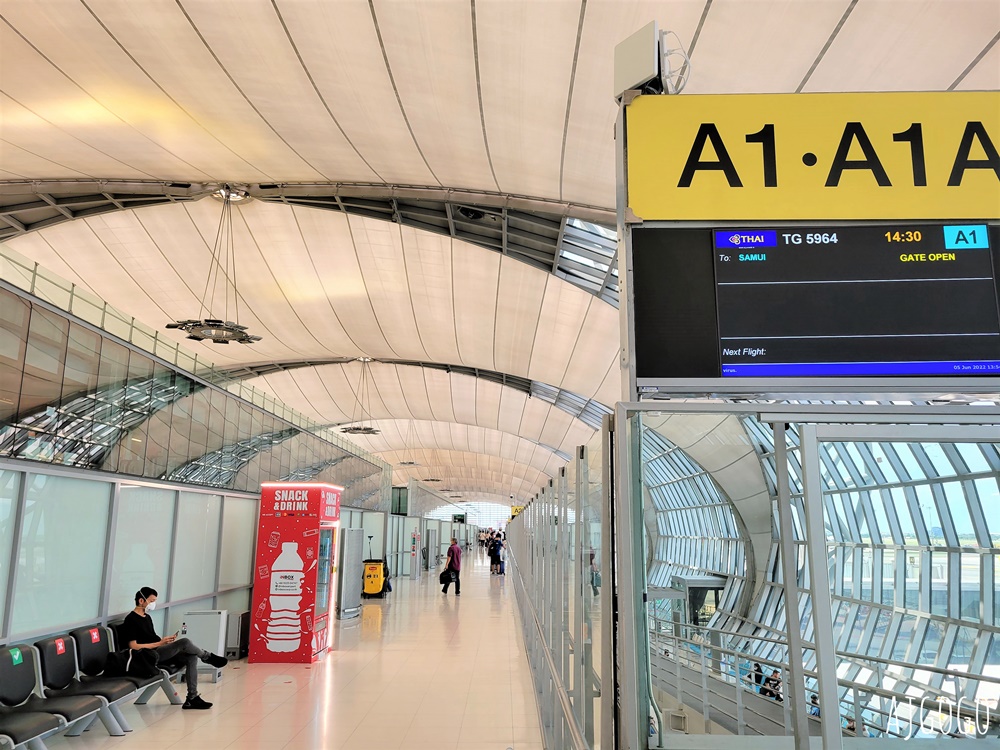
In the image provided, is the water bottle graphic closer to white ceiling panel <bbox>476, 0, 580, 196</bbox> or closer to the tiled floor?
the tiled floor

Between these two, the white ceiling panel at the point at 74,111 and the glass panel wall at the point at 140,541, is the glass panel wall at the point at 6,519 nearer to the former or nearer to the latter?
the glass panel wall at the point at 140,541

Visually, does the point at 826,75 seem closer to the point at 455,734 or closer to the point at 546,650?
the point at 546,650

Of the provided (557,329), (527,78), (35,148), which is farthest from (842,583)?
(557,329)

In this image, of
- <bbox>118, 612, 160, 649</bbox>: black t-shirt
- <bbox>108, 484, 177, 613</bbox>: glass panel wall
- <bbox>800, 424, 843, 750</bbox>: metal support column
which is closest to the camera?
<bbox>800, 424, 843, 750</bbox>: metal support column

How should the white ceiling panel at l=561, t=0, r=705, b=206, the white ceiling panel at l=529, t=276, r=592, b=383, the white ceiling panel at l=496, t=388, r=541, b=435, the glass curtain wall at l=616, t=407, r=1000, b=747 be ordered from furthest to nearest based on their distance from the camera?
the white ceiling panel at l=496, t=388, r=541, b=435
the white ceiling panel at l=529, t=276, r=592, b=383
the white ceiling panel at l=561, t=0, r=705, b=206
the glass curtain wall at l=616, t=407, r=1000, b=747

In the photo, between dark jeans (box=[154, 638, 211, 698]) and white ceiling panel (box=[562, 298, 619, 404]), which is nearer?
dark jeans (box=[154, 638, 211, 698])

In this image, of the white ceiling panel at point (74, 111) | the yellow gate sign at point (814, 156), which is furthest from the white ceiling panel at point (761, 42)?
the white ceiling panel at point (74, 111)

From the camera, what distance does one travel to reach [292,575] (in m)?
13.8

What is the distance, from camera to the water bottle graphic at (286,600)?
1321cm

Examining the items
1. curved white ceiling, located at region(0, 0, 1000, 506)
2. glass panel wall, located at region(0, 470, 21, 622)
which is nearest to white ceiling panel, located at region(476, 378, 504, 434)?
curved white ceiling, located at region(0, 0, 1000, 506)

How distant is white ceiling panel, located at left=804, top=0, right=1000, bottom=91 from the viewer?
8562mm

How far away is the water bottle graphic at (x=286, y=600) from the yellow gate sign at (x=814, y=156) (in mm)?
12394

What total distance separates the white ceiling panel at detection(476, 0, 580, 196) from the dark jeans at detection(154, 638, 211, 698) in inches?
371

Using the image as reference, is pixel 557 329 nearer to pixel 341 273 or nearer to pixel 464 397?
pixel 341 273
